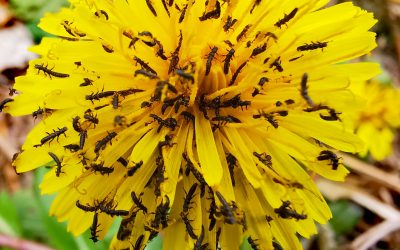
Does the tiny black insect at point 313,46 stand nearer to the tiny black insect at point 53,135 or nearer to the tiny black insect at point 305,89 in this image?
the tiny black insect at point 305,89

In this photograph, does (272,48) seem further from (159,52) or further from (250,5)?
(159,52)

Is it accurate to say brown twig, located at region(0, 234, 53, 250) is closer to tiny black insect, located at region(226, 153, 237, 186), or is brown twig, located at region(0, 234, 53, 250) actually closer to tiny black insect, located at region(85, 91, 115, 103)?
tiny black insect, located at region(85, 91, 115, 103)

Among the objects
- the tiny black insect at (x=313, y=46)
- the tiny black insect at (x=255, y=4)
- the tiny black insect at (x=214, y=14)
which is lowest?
the tiny black insect at (x=313, y=46)

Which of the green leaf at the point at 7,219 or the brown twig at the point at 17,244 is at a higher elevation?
the green leaf at the point at 7,219

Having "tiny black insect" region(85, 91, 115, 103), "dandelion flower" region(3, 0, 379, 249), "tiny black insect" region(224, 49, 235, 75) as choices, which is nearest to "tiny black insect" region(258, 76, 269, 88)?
"dandelion flower" region(3, 0, 379, 249)

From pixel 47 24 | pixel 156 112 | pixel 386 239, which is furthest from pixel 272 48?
pixel 386 239

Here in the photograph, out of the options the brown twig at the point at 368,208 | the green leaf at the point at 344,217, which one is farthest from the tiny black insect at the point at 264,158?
the brown twig at the point at 368,208
